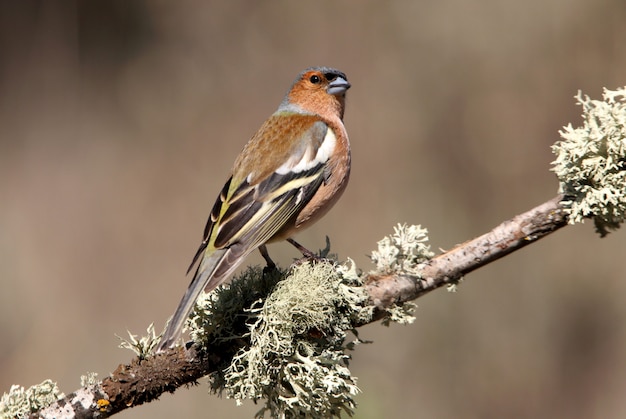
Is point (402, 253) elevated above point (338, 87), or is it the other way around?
point (338, 87)

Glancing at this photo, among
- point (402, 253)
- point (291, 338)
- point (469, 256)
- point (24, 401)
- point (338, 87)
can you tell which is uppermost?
point (338, 87)

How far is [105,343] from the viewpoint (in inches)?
250

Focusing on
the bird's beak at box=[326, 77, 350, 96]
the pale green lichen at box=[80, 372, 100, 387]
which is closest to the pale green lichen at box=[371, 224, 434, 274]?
the pale green lichen at box=[80, 372, 100, 387]

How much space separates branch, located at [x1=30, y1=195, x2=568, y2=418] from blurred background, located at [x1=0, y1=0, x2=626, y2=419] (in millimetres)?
1506

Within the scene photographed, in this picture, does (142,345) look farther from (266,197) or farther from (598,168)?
(598,168)

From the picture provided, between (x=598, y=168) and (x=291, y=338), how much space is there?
4.53 ft

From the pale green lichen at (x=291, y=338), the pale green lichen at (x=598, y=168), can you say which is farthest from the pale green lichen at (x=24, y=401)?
the pale green lichen at (x=598, y=168)

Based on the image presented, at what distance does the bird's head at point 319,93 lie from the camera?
4648 millimetres

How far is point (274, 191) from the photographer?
3742 mm

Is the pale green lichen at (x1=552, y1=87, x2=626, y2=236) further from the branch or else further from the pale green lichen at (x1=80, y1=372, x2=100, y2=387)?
the pale green lichen at (x1=80, y1=372, x2=100, y2=387)

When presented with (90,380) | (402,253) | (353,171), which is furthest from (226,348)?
(353,171)

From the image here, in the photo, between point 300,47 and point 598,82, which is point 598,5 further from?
point 300,47

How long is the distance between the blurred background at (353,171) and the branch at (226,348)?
151cm

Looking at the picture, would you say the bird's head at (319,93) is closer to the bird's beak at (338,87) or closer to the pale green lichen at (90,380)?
the bird's beak at (338,87)
